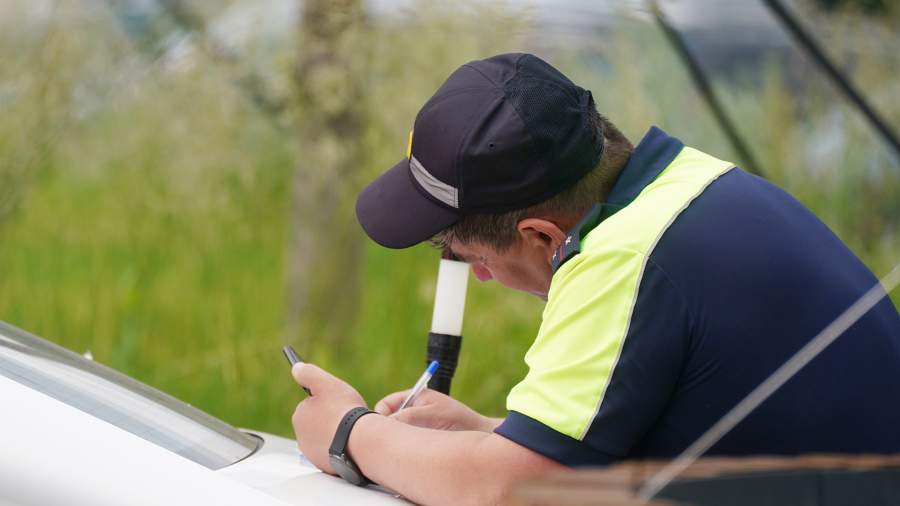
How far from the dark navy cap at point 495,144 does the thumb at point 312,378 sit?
27 cm

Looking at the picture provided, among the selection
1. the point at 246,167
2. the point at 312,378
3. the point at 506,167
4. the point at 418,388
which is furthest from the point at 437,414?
the point at 246,167

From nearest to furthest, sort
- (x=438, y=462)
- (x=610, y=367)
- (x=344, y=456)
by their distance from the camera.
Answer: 1. (x=610, y=367)
2. (x=438, y=462)
3. (x=344, y=456)

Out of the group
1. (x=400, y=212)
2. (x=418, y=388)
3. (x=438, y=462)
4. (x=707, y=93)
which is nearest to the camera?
(x=438, y=462)

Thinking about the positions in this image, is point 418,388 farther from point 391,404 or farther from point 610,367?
point 610,367

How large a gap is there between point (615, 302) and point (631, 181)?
1.05 ft

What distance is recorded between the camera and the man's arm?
5.21 ft

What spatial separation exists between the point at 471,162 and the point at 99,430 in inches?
26.7

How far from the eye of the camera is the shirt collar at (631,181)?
1700mm

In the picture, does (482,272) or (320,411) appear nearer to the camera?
(320,411)

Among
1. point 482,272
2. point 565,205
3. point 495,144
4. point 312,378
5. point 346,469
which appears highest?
point 495,144

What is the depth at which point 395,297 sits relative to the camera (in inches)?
181

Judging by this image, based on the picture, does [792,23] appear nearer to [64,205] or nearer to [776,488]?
[776,488]

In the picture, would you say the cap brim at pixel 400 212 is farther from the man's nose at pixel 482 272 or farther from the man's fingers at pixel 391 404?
the man's fingers at pixel 391 404

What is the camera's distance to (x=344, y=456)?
1.78m
